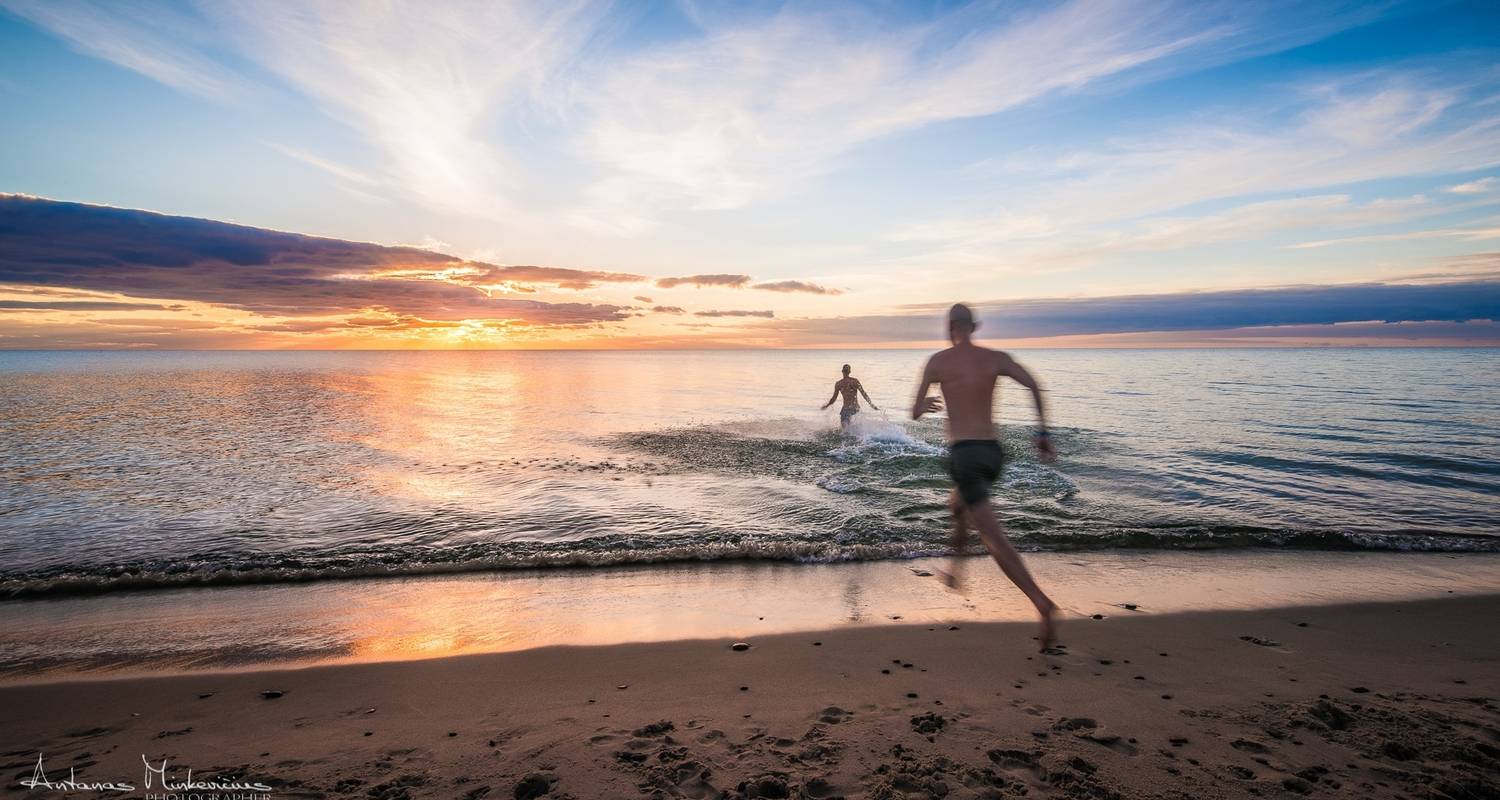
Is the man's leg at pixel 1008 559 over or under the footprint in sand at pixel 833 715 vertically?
over

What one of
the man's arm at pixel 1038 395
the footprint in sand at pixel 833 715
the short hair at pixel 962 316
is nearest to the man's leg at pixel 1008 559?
the man's arm at pixel 1038 395

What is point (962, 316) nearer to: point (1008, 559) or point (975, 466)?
point (975, 466)

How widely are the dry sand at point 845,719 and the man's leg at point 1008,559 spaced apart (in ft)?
1.44

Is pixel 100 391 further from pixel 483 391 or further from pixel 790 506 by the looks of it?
pixel 790 506

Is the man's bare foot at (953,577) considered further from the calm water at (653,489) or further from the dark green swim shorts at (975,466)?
the dark green swim shorts at (975,466)

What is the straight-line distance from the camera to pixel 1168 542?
9906 mm

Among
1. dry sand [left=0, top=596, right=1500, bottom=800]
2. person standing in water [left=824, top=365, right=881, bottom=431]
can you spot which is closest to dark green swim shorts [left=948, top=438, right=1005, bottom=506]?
dry sand [left=0, top=596, right=1500, bottom=800]

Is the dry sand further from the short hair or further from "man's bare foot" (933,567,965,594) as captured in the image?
the short hair

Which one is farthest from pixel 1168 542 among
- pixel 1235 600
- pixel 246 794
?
pixel 246 794

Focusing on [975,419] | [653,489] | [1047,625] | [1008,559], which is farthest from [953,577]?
[653,489]

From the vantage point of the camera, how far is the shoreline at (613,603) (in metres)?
6.15

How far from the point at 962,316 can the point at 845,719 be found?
3381mm

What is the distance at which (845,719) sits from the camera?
169 inches

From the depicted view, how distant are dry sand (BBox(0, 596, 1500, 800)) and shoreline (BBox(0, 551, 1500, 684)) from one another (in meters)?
0.50
